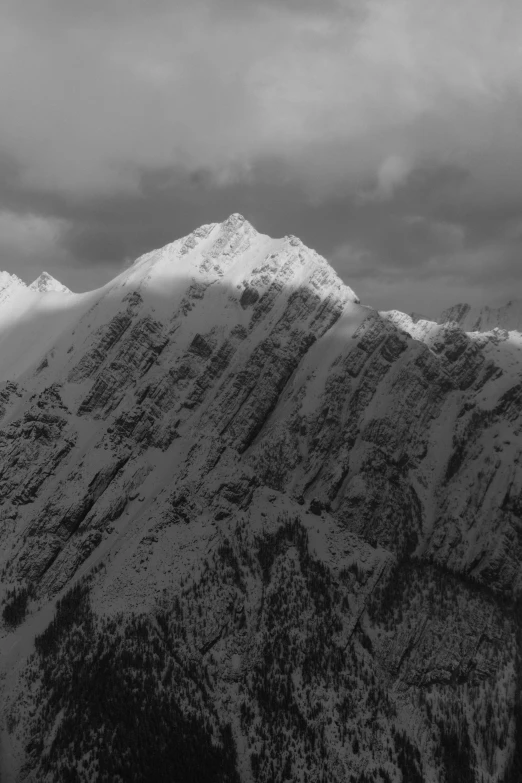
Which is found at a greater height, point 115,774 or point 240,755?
point 240,755

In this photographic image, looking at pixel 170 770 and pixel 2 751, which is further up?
pixel 170 770

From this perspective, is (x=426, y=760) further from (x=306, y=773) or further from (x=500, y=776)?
(x=306, y=773)

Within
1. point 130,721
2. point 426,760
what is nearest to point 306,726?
point 426,760

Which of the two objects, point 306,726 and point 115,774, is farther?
point 306,726

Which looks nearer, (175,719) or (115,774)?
(115,774)

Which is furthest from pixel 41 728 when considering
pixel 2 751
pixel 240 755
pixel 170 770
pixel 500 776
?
pixel 500 776

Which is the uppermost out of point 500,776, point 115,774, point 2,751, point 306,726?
point 500,776

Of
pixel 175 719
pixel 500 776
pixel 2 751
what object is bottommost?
pixel 2 751

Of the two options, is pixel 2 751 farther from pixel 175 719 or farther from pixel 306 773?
pixel 306 773
